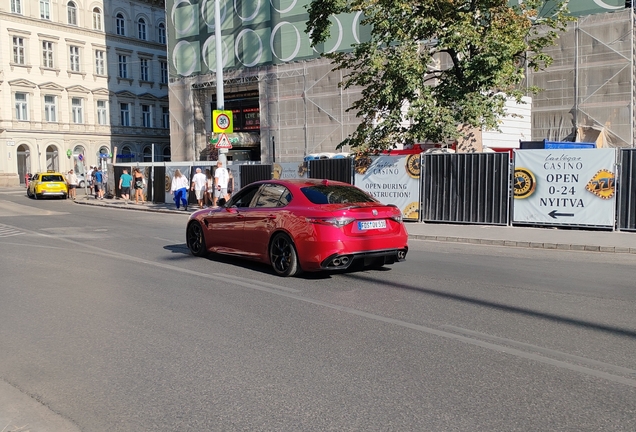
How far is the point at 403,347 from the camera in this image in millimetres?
5523

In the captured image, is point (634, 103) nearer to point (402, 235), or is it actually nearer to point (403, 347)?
point (402, 235)

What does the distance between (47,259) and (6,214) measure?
13306 mm

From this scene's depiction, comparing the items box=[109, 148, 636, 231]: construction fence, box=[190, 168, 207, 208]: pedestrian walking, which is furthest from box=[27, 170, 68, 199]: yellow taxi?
box=[109, 148, 636, 231]: construction fence

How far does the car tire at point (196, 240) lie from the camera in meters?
11.1

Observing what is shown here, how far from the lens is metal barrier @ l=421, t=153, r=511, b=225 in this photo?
16.5m

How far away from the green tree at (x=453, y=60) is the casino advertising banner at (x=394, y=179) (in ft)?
2.07

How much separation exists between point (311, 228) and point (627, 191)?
9347 mm

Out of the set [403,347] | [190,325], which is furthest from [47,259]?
[403,347]

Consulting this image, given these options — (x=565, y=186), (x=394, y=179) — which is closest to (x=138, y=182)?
(x=394, y=179)

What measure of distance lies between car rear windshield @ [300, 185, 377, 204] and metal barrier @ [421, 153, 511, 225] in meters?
7.92

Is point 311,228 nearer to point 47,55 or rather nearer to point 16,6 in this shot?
point 16,6

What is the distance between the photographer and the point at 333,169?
2061cm

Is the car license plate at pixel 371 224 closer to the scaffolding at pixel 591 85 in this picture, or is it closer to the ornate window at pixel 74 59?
the scaffolding at pixel 591 85

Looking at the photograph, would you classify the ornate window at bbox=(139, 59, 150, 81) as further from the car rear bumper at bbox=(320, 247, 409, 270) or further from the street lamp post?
the car rear bumper at bbox=(320, 247, 409, 270)
